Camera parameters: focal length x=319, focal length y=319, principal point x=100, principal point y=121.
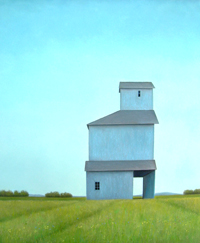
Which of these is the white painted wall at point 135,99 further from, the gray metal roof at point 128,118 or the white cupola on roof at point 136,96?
the gray metal roof at point 128,118

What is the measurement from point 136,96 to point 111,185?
6.88 meters

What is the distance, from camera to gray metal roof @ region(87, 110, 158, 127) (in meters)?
22.1

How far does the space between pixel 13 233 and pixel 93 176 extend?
12988mm

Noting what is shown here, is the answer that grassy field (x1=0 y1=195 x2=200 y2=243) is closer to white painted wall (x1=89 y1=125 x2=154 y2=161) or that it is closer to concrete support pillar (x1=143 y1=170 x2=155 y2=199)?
white painted wall (x1=89 y1=125 x2=154 y2=161)

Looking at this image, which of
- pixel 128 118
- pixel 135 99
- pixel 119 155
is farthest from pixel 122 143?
pixel 135 99

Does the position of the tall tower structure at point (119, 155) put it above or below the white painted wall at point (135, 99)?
below

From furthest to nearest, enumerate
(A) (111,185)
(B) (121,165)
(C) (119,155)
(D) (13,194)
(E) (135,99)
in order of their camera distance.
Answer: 1. (D) (13,194)
2. (E) (135,99)
3. (C) (119,155)
4. (B) (121,165)
5. (A) (111,185)

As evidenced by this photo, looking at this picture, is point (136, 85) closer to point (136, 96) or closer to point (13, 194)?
point (136, 96)

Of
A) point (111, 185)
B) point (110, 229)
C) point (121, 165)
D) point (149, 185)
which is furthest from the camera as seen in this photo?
point (149, 185)

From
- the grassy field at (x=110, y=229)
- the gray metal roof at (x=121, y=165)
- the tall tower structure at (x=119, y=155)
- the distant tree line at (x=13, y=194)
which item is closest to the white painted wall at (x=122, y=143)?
the tall tower structure at (x=119, y=155)

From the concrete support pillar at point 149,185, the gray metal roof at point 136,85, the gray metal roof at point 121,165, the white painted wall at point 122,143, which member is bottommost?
the concrete support pillar at point 149,185

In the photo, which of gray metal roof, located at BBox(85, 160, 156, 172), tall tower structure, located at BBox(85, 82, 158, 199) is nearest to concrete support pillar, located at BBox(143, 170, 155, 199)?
tall tower structure, located at BBox(85, 82, 158, 199)

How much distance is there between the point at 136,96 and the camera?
23734 mm

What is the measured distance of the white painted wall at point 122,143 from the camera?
71.4 feet
